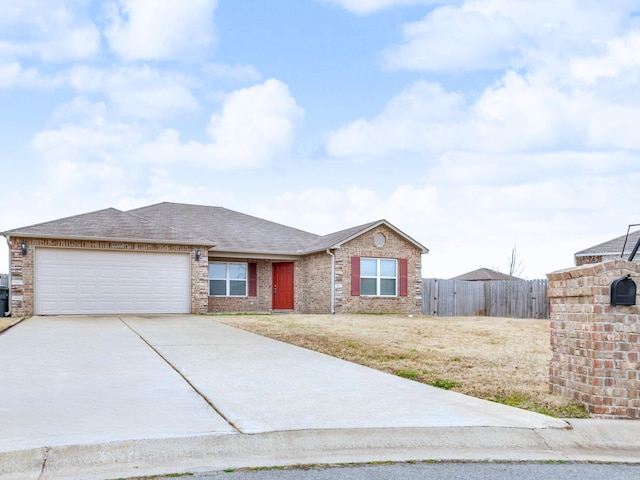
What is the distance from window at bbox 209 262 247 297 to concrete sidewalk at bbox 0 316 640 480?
52.6ft

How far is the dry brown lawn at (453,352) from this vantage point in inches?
279

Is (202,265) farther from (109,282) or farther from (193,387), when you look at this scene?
(193,387)

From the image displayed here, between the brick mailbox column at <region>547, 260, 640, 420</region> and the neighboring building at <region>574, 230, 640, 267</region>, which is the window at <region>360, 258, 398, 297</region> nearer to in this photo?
the neighboring building at <region>574, 230, 640, 267</region>

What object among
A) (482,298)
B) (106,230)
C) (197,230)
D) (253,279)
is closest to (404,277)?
(482,298)

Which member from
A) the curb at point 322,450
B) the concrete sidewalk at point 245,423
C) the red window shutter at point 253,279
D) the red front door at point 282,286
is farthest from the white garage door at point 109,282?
the curb at point 322,450

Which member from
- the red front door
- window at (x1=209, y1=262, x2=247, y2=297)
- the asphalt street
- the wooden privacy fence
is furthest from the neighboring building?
the asphalt street

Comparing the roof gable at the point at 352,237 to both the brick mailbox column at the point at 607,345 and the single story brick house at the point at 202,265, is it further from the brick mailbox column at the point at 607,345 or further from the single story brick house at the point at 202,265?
the brick mailbox column at the point at 607,345

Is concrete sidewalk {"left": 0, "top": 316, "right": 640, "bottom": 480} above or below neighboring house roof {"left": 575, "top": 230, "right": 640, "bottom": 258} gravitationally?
below

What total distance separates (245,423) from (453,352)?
650 centimetres

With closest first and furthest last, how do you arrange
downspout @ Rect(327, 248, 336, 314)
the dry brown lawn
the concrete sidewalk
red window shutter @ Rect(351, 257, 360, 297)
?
the concrete sidewalk → the dry brown lawn → downspout @ Rect(327, 248, 336, 314) → red window shutter @ Rect(351, 257, 360, 297)

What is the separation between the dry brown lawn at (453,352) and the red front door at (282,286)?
772 centimetres

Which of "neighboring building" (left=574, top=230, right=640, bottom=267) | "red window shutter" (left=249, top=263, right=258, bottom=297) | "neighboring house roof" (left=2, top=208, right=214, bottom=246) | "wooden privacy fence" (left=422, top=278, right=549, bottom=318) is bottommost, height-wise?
"wooden privacy fence" (left=422, top=278, right=549, bottom=318)

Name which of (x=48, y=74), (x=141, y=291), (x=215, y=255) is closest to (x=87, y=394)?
(x=48, y=74)

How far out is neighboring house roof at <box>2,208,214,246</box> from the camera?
20.0 meters
